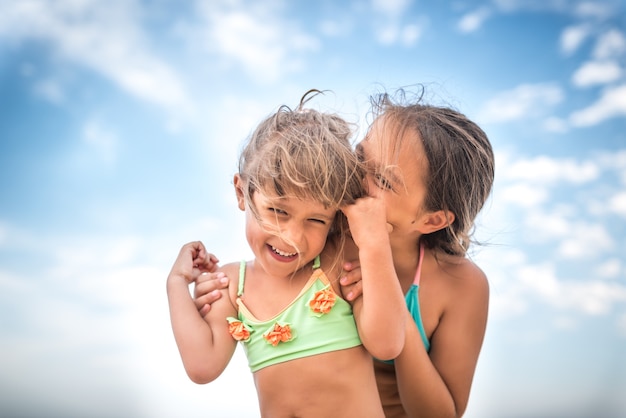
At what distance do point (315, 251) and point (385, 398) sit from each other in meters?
1.23

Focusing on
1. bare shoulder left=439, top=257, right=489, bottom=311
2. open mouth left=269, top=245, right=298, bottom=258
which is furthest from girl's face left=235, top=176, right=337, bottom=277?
bare shoulder left=439, top=257, right=489, bottom=311

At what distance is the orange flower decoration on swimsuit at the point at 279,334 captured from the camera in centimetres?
270

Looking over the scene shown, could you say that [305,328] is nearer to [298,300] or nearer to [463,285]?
[298,300]

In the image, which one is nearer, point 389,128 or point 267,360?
point 267,360

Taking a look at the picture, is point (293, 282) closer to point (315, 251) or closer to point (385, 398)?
point (315, 251)

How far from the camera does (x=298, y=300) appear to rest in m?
2.79

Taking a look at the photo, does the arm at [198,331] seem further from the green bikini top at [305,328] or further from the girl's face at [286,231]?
the girl's face at [286,231]

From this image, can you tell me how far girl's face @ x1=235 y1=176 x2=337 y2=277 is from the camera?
2561 mm

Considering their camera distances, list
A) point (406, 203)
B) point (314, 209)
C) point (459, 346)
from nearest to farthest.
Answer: point (314, 209), point (406, 203), point (459, 346)

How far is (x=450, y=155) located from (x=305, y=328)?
112cm

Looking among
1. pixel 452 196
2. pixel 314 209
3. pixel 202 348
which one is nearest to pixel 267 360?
pixel 202 348

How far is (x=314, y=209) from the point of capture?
2562mm

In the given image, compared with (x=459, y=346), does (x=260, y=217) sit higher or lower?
higher

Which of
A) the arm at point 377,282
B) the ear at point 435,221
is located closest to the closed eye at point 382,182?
the arm at point 377,282
